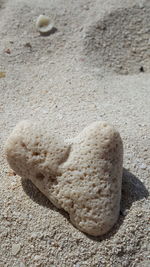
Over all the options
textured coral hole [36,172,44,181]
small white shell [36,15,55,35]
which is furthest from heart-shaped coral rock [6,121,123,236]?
small white shell [36,15,55,35]

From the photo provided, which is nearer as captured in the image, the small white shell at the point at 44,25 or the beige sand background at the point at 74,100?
the beige sand background at the point at 74,100

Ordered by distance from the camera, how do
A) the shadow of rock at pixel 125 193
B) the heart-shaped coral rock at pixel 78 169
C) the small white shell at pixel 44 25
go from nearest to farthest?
the heart-shaped coral rock at pixel 78 169
the shadow of rock at pixel 125 193
the small white shell at pixel 44 25

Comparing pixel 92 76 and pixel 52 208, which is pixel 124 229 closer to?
pixel 52 208

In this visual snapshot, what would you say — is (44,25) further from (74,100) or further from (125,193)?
(125,193)

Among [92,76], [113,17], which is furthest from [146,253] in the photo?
[113,17]

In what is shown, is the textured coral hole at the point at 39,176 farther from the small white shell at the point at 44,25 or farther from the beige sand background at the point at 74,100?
the small white shell at the point at 44,25

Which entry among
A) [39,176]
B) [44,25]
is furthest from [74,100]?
[44,25]

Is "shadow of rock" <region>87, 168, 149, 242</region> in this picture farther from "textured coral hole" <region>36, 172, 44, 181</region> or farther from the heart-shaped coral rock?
"textured coral hole" <region>36, 172, 44, 181</region>

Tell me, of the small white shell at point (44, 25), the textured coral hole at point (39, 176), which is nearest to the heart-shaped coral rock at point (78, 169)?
the textured coral hole at point (39, 176)
